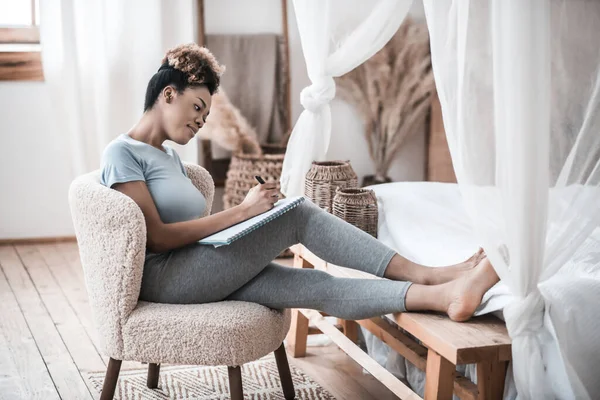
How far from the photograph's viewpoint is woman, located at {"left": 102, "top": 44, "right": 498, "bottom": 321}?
1.97 m

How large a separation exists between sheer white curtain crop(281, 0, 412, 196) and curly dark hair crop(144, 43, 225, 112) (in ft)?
2.35

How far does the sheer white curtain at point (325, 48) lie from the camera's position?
2740 mm

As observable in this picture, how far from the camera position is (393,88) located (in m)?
4.27

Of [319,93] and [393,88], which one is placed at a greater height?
[319,93]

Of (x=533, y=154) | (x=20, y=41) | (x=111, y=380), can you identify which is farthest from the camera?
(x=20, y=41)

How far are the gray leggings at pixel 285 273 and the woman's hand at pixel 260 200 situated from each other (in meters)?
0.05

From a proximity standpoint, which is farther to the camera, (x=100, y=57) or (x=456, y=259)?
(x=100, y=57)

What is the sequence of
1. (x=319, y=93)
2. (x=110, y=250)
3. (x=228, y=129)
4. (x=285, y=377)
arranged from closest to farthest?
1. (x=110, y=250)
2. (x=285, y=377)
3. (x=319, y=93)
4. (x=228, y=129)

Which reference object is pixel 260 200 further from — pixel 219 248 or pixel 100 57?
pixel 100 57

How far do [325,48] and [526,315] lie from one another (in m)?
1.35

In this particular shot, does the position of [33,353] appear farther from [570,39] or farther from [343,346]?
[570,39]

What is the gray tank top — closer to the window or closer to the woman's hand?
the woman's hand

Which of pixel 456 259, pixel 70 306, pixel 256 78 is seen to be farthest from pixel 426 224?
pixel 256 78

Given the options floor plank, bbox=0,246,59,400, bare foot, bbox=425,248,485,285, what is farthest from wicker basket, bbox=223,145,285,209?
bare foot, bbox=425,248,485,285
